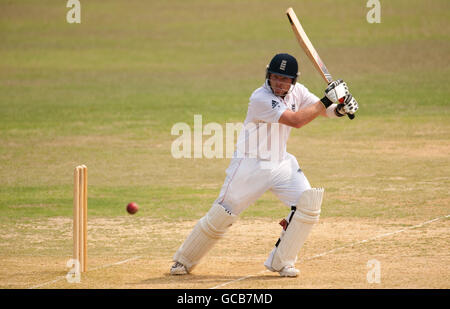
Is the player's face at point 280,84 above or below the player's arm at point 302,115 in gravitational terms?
above

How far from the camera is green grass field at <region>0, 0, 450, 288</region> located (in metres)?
9.55

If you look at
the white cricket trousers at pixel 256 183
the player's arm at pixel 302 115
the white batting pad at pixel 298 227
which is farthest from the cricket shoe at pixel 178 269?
the player's arm at pixel 302 115

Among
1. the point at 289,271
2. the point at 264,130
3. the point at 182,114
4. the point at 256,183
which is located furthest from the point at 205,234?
the point at 182,114

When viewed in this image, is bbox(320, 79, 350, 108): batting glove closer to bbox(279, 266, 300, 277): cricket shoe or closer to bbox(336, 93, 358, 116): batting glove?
bbox(336, 93, 358, 116): batting glove

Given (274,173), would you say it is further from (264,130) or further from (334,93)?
(334,93)

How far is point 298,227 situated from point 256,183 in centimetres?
48

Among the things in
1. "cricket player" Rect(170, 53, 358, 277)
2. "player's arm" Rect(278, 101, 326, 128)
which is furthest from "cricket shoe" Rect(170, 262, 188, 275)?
"player's arm" Rect(278, 101, 326, 128)

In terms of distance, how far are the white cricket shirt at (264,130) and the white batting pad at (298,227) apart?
0.44m

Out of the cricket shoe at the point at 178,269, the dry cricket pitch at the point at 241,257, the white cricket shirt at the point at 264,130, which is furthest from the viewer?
the cricket shoe at the point at 178,269

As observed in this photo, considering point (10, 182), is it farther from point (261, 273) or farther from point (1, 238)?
point (261, 273)

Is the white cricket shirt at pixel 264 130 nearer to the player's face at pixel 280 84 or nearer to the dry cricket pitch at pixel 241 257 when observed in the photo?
the player's face at pixel 280 84

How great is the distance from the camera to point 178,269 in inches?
274

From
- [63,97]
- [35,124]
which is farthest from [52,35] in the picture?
[35,124]

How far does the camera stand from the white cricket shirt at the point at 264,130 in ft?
22.4
